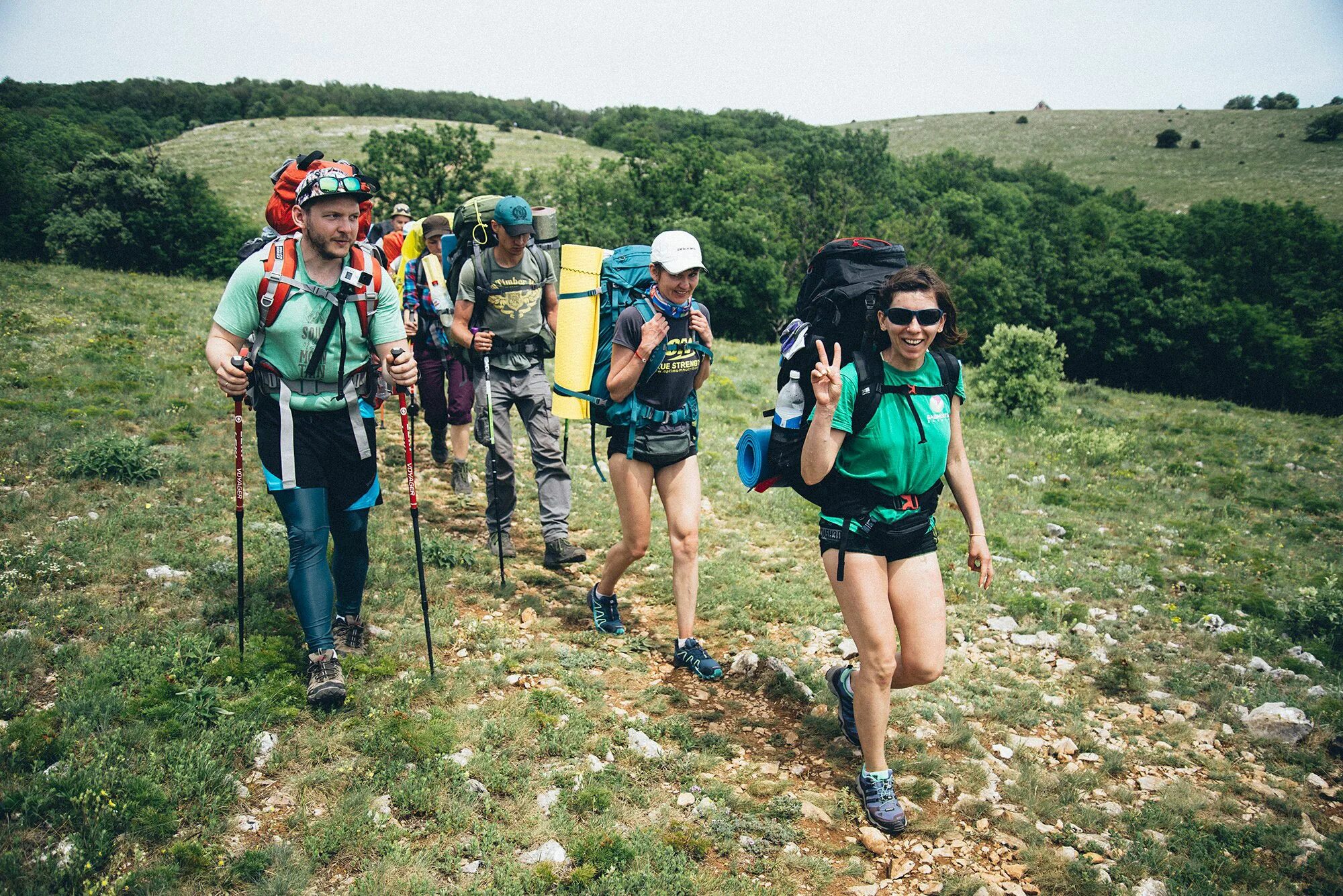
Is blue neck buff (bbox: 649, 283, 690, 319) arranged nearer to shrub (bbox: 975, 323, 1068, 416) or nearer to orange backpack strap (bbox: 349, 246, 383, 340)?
orange backpack strap (bbox: 349, 246, 383, 340)

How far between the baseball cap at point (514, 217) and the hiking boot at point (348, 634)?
12.1 ft

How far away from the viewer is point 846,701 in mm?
5168

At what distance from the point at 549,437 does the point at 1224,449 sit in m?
17.2

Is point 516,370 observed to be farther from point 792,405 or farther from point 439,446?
point 792,405

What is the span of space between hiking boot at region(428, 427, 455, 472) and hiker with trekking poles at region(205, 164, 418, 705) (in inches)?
219

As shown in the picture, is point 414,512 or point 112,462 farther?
point 112,462

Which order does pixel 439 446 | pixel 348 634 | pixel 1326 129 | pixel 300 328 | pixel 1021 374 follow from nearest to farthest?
pixel 300 328
pixel 348 634
pixel 439 446
pixel 1021 374
pixel 1326 129

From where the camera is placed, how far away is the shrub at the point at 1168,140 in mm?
97188

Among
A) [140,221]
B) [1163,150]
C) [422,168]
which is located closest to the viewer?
[140,221]

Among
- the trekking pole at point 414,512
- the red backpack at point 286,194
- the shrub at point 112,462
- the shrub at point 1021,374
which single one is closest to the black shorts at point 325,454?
the trekking pole at point 414,512

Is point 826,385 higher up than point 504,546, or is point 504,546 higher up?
point 826,385

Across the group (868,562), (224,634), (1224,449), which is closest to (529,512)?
(224,634)

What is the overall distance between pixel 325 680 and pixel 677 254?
3669 mm

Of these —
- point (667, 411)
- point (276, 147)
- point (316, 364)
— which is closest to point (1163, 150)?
point (276, 147)
